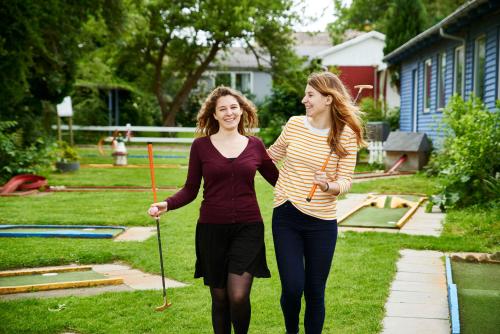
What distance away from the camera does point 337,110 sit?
3.97 meters

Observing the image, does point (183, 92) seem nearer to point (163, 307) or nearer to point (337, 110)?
point (163, 307)

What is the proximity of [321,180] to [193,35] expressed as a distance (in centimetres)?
2945

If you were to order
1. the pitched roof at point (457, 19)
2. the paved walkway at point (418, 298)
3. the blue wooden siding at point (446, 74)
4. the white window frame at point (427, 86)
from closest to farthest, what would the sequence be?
the paved walkway at point (418, 298)
the pitched roof at point (457, 19)
the blue wooden siding at point (446, 74)
the white window frame at point (427, 86)

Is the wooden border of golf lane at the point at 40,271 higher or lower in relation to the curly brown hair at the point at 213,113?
lower

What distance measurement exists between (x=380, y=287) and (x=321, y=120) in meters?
2.15

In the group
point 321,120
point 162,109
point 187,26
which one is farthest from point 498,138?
point 162,109

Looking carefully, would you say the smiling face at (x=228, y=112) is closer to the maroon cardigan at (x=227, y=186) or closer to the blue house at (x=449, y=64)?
the maroon cardigan at (x=227, y=186)

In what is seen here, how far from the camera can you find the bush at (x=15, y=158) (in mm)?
Answer: 13969

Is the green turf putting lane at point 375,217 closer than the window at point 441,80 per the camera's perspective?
Yes

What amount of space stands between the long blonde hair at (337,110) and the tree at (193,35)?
2516 cm

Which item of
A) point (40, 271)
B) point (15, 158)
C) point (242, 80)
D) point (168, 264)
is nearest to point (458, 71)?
point (15, 158)

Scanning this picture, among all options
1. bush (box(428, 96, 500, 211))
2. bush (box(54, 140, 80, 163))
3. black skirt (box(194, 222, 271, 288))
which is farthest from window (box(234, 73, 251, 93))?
black skirt (box(194, 222, 271, 288))

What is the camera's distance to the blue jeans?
153 inches

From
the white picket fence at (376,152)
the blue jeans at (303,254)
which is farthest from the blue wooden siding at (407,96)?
the blue jeans at (303,254)
